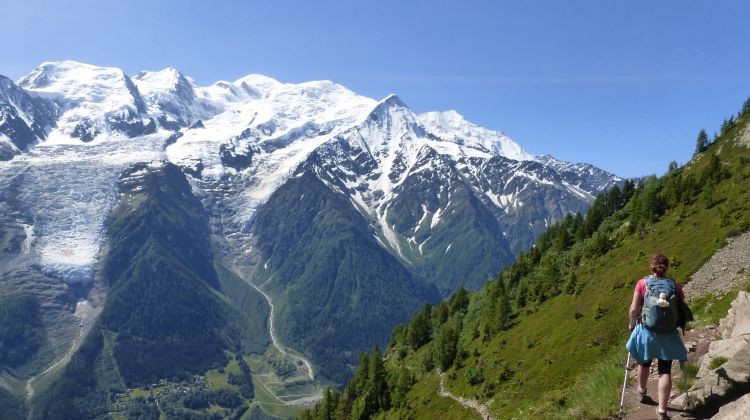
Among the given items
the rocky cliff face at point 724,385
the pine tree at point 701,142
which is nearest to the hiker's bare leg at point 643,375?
the rocky cliff face at point 724,385

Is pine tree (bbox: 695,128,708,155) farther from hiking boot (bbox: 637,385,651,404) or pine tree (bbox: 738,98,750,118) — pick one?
hiking boot (bbox: 637,385,651,404)

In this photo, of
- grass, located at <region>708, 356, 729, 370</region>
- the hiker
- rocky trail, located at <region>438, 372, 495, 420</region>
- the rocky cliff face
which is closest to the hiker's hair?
the hiker

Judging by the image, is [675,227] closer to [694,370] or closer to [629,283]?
[629,283]

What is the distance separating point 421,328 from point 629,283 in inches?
3036

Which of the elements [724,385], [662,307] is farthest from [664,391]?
[662,307]

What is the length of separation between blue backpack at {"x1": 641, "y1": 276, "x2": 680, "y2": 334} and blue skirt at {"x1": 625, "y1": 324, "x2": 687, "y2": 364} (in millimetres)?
211

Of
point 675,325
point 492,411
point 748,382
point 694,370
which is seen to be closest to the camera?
point 748,382

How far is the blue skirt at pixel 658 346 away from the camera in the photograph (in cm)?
1717

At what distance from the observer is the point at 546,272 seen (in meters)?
102

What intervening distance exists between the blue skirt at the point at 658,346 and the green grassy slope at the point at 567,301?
9.80 m

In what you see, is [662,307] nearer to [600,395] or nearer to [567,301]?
[600,395]

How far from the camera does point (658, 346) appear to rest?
687 inches

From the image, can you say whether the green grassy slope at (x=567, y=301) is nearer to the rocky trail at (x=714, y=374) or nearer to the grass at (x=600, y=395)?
the grass at (x=600, y=395)

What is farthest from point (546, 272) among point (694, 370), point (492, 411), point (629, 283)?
point (694, 370)
